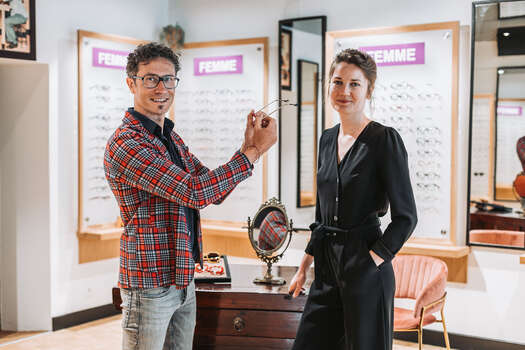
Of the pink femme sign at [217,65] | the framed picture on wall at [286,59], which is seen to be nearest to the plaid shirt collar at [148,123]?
the framed picture on wall at [286,59]

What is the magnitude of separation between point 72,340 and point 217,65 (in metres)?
2.73

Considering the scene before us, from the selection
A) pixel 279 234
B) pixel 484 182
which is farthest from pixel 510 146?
pixel 279 234

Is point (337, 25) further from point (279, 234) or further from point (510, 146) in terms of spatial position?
point (279, 234)

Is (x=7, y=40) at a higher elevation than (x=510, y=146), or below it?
higher

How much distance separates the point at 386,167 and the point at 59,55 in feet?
12.0

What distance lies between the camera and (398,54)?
4680 millimetres

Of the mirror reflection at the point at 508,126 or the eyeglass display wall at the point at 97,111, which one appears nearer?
the mirror reflection at the point at 508,126

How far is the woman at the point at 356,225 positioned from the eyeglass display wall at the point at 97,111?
3267 mm

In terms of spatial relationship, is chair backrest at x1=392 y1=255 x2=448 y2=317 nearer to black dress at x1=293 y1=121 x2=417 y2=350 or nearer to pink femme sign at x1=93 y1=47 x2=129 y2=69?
black dress at x1=293 y1=121 x2=417 y2=350

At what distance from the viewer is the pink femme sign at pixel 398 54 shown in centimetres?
461

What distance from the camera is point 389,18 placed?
477 cm

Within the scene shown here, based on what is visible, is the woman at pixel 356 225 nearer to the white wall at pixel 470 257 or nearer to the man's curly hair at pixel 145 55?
the man's curly hair at pixel 145 55

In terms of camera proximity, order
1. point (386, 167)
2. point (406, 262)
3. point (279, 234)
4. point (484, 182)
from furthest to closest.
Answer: point (484, 182) → point (406, 262) → point (279, 234) → point (386, 167)

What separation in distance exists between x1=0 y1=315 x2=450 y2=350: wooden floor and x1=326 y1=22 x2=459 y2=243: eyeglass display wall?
1.12m
